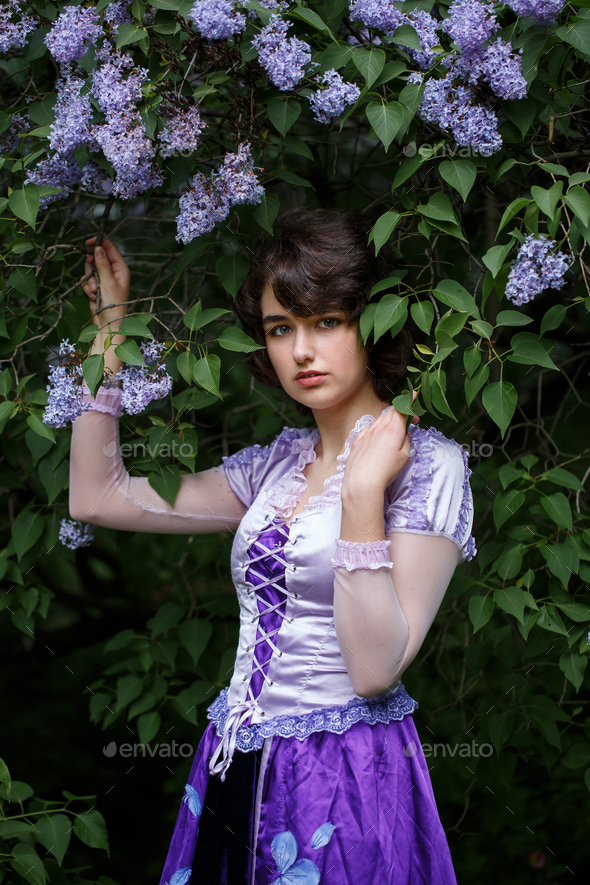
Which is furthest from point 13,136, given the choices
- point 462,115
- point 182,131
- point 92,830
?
point 92,830

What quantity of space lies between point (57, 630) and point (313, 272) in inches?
73.2

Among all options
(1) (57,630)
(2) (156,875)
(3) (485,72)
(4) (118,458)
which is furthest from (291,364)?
(2) (156,875)

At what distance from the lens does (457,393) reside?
2166 mm

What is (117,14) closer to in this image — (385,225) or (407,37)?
(407,37)

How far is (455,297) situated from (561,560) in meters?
0.60

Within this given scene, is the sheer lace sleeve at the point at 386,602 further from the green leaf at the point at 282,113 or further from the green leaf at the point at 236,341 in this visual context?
the green leaf at the point at 282,113

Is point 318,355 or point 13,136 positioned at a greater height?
point 13,136

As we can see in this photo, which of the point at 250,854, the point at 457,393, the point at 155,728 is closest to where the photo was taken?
the point at 250,854

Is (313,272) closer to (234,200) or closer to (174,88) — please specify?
(234,200)

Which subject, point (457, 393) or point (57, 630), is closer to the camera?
point (457, 393)

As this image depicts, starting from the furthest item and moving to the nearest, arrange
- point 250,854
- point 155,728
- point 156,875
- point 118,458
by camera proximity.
A: 1. point 156,875
2. point 155,728
3. point 118,458
4. point 250,854

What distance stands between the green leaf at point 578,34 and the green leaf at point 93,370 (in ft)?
2.90

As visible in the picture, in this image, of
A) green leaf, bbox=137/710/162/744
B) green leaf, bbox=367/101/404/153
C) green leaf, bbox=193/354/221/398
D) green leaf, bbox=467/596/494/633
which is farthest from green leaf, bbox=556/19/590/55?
green leaf, bbox=137/710/162/744

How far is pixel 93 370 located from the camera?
1.28 m
